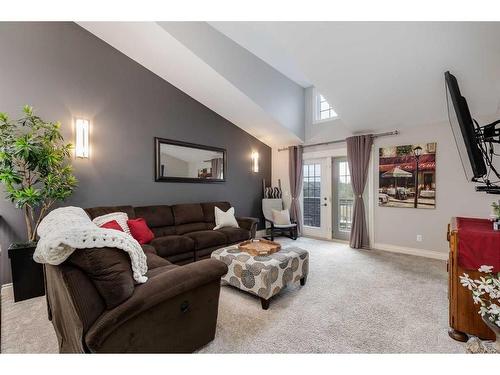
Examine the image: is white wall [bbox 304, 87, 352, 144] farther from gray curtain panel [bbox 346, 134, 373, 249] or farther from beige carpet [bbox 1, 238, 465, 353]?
beige carpet [bbox 1, 238, 465, 353]

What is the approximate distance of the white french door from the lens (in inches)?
197

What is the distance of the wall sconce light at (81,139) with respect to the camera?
3.03 m

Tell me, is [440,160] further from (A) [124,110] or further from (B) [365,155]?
(A) [124,110]

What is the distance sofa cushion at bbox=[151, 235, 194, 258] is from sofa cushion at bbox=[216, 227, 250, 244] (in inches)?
24.4

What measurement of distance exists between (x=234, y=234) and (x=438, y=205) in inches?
129

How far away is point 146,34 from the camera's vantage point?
3.02m

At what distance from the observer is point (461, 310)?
1720 mm

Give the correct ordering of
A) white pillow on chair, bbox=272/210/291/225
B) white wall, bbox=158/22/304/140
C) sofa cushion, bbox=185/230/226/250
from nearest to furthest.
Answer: white wall, bbox=158/22/304/140, sofa cushion, bbox=185/230/226/250, white pillow on chair, bbox=272/210/291/225

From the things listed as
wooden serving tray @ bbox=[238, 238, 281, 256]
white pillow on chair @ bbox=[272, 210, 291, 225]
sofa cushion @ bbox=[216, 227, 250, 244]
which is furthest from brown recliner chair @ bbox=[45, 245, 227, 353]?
white pillow on chair @ bbox=[272, 210, 291, 225]

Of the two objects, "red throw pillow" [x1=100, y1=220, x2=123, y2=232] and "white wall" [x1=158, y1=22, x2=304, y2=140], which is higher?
"white wall" [x1=158, y1=22, x2=304, y2=140]

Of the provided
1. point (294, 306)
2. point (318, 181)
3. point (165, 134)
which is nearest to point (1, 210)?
point (165, 134)

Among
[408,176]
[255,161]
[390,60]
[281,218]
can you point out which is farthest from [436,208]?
[255,161]
